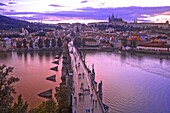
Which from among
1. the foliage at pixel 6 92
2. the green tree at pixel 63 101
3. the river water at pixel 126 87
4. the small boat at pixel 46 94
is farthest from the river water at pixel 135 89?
the foliage at pixel 6 92

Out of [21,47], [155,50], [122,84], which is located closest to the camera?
[122,84]

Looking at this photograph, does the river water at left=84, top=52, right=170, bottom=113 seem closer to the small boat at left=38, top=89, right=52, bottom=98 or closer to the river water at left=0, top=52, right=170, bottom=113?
the river water at left=0, top=52, right=170, bottom=113

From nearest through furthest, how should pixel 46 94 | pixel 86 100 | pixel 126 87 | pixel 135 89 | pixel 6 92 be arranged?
pixel 6 92
pixel 86 100
pixel 46 94
pixel 135 89
pixel 126 87

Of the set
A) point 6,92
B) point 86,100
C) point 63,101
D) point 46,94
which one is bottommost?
point 46,94

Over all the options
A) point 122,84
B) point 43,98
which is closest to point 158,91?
point 122,84

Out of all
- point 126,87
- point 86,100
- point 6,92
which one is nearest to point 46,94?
point 86,100

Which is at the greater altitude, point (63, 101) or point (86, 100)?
point (63, 101)

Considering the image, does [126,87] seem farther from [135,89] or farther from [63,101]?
[63,101]

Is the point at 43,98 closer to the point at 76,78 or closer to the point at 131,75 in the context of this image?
the point at 76,78

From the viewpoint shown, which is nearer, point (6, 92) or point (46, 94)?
point (6, 92)

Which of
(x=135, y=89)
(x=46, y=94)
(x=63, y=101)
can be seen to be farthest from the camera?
(x=135, y=89)

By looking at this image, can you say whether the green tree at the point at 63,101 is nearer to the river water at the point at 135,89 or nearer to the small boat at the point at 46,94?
the river water at the point at 135,89
